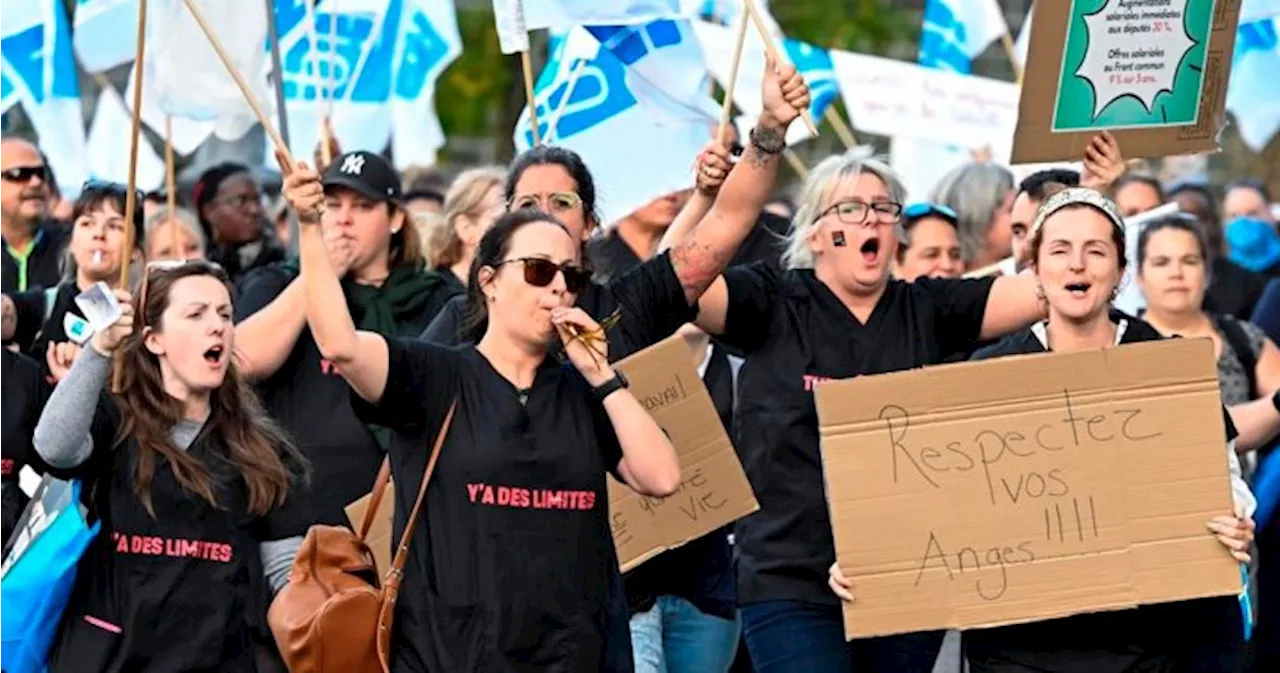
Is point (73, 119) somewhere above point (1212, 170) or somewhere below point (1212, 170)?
below

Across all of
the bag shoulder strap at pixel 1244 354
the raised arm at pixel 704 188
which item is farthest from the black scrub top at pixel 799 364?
the bag shoulder strap at pixel 1244 354

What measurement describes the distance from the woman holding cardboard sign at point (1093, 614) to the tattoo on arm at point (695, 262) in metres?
0.73

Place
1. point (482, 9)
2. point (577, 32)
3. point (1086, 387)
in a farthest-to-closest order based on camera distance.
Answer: point (482, 9) < point (577, 32) < point (1086, 387)

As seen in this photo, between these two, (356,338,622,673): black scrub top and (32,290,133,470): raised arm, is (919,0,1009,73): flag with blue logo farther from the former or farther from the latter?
(356,338,622,673): black scrub top

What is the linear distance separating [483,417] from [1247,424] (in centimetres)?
272

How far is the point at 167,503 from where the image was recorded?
23.4 ft

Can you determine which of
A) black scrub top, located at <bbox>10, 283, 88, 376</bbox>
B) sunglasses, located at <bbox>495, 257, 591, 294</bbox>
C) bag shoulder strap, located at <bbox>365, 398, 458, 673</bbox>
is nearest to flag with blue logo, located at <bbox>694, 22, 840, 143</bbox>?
black scrub top, located at <bbox>10, 283, 88, 376</bbox>

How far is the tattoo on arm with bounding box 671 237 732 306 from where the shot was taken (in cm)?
749

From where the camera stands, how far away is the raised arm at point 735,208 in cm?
745

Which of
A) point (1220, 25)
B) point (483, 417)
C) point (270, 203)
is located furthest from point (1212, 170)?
point (483, 417)

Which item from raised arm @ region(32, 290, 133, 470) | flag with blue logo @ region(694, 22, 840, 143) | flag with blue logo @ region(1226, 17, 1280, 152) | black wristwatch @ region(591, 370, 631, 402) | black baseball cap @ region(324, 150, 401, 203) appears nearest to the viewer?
black wristwatch @ region(591, 370, 631, 402)

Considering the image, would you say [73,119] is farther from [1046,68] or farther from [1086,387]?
[1086,387]

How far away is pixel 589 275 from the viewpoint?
673cm

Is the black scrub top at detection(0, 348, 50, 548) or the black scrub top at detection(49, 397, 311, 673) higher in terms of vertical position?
the black scrub top at detection(0, 348, 50, 548)
